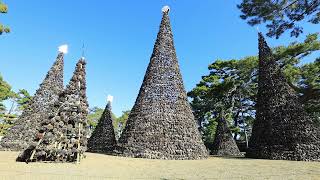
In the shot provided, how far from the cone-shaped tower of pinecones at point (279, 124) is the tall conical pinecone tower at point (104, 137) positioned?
9.05 m

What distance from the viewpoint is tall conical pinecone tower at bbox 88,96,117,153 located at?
58.3 feet

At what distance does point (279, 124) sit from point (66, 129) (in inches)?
402

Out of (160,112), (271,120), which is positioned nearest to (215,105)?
(271,120)

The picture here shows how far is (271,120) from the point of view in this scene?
1345 centimetres

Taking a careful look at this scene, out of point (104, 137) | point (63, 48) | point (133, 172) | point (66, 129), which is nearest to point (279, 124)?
point (133, 172)

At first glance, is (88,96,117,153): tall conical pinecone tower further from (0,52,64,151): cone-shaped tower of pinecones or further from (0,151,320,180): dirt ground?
(0,151,320,180): dirt ground

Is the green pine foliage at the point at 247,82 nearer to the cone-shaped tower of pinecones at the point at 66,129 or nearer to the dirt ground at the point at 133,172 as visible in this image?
the dirt ground at the point at 133,172

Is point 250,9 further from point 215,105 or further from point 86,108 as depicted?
point 215,105

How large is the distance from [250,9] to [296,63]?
1421cm

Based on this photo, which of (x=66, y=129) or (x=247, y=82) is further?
(x=247, y=82)

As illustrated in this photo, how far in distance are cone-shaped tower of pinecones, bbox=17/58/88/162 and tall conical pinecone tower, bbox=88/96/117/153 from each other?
25.0ft

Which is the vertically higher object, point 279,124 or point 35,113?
point 35,113

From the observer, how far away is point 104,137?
18.2 metres

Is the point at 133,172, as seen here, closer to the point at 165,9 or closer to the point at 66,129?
the point at 66,129
